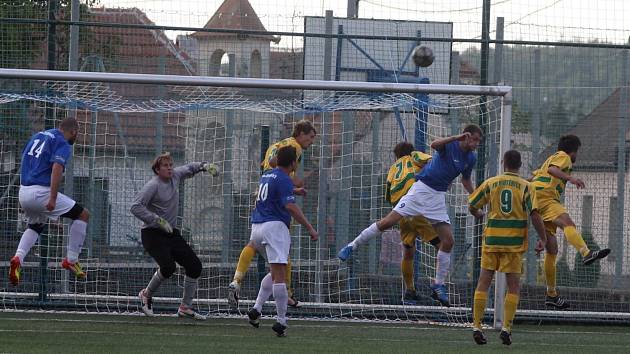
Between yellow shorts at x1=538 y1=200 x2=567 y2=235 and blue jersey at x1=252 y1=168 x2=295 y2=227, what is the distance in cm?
361

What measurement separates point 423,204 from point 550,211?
1545mm

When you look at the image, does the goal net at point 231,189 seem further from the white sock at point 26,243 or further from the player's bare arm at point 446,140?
the white sock at point 26,243

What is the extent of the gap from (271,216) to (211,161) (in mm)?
3289

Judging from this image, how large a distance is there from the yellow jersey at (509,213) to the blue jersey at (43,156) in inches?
166

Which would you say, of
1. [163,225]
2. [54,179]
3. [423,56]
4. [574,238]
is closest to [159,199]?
[163,225]

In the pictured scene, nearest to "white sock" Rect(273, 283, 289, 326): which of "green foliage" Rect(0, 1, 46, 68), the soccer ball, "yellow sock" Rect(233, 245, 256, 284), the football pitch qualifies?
the football pitch

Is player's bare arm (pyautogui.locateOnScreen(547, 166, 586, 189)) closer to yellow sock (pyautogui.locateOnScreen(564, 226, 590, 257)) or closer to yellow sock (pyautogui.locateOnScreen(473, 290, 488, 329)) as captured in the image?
yellow sock (pyautogui.locateOnScreen(564, 226, 590, 257))

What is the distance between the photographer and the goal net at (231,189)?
14328 millimetres

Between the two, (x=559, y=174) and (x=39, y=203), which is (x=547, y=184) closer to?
(x=559, y=174)

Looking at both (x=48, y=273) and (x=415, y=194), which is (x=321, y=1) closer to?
(x=415, y=194)

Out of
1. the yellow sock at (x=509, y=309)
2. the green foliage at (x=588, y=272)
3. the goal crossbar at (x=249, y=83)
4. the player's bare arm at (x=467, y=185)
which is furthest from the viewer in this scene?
the green foliage at (x=588, y=272)

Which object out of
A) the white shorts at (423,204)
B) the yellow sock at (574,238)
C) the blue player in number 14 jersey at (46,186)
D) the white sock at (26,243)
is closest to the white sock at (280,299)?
the blue player in number 14 jersey at (46,186)

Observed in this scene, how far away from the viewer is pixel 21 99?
46.4ft

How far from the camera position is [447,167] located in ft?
44.2
